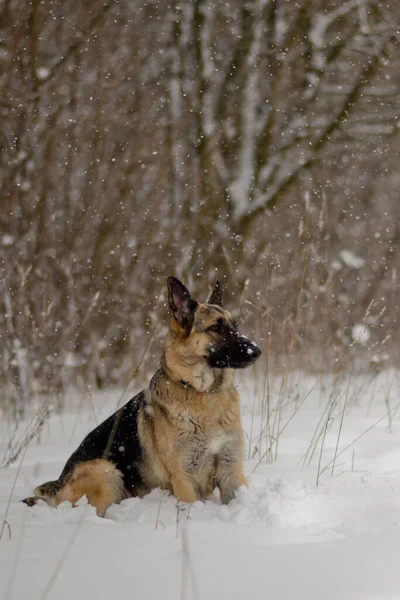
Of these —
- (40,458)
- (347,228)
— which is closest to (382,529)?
(40,458)

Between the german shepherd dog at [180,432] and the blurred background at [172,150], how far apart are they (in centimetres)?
344

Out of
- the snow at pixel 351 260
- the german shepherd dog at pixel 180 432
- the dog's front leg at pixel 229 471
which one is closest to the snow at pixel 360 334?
the german shepherd dog at pixel 180 432

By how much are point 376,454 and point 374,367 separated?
329 cm

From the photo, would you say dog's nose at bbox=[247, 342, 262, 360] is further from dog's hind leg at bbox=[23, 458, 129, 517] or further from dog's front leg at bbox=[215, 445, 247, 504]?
dog's hind leg at bbox=[23, 458, 129, 517]

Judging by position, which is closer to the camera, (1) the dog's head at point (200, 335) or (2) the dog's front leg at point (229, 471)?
(2) the dog's front leg at point (229, 471)

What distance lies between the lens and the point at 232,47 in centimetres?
977

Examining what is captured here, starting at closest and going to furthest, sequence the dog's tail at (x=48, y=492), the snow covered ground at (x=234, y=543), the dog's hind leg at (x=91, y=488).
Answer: the snow covered ground at (x=234, y=543) → the dog's hind leg at (x=91, y=488) → the dog's tail at (x=48, y=492)

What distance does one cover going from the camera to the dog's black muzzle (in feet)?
13.9

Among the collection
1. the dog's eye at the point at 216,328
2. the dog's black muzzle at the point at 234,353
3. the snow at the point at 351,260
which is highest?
the dog's eye at the point at 216,328

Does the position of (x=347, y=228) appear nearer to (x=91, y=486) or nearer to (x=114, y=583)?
(x=91, y=486)

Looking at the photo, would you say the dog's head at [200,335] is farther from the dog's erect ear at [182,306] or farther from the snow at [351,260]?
the snow at [351,260]

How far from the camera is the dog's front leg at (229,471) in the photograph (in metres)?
4.17

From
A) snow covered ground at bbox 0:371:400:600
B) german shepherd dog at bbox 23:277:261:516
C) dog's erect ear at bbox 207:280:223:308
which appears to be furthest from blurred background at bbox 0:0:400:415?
snow covered ground at bbox 0:371:400:600

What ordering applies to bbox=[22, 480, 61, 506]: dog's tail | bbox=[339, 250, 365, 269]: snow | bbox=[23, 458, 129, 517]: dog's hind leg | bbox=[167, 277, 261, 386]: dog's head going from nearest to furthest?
bbox=[23, 458, 129, 517]: dog's hind leg → bbox=[22, 480, 61, 506]: dog's tail → bbox=[167, 277, 261, 386]: dog's head → bbox=[339, 250, 365, 269]: snow
